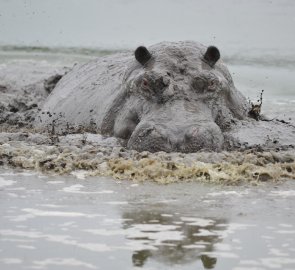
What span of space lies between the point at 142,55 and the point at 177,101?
0.96 meters

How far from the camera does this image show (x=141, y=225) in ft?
23.5

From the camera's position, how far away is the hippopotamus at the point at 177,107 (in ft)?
33.7

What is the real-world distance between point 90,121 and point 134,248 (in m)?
6.17

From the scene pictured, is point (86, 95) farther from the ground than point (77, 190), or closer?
farther from the ground

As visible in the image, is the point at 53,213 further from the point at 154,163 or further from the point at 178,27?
the point at 178,27

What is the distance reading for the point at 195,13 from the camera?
32438 millimetres

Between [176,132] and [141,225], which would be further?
[176,132]

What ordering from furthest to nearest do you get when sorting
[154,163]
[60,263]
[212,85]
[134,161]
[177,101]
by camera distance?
1. [212,85]
2. [177,101]
3. [134,161]
4. [154,163]
5. [60,263]

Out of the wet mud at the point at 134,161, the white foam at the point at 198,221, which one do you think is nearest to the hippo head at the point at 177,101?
the wet mud at the point at 134,161

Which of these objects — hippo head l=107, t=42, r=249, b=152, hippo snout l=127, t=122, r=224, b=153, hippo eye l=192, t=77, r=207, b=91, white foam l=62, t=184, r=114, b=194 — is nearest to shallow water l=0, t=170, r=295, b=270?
white foam l=62, t=184, r=114, b=194

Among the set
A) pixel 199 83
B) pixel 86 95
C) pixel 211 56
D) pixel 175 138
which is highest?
pixel 211 56

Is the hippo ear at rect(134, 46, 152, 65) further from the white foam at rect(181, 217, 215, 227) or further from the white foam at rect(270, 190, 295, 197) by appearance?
the white foam at rect(181, 217, 215, 227)

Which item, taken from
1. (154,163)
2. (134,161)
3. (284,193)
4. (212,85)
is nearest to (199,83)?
(212,85)

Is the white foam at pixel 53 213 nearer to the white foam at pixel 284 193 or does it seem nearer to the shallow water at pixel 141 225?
the shallow water at pixel 141 225
